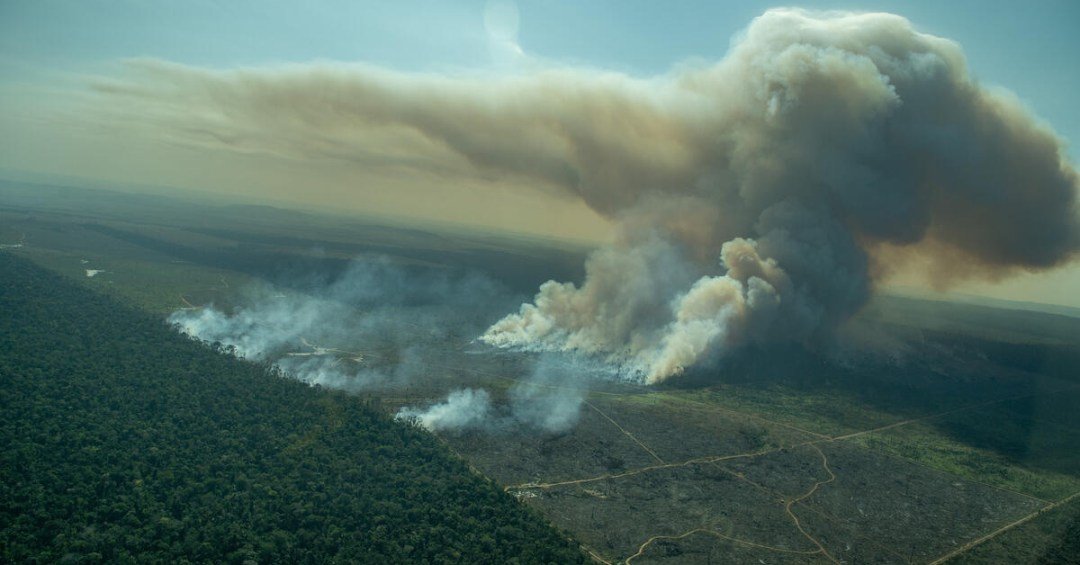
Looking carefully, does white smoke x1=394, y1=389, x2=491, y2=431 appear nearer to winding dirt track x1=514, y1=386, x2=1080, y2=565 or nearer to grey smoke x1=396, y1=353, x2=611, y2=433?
grey smoke x1=396, y1=353, x2=611, y2=433

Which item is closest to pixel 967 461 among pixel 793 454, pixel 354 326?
pixel 793 454

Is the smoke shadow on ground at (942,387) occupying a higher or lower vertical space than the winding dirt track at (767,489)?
higher

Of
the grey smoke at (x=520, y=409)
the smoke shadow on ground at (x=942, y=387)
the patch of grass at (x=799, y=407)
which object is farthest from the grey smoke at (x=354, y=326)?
the smoke shadow on ground at (x=942, y=387)

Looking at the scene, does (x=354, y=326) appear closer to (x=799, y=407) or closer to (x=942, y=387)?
(x=799, y=407)

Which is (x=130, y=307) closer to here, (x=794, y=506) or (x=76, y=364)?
(x=76, y=364)

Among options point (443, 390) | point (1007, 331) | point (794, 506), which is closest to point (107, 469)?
point (443, 390)

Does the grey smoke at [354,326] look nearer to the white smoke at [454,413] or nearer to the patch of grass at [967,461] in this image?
the white smoke at [454,413]

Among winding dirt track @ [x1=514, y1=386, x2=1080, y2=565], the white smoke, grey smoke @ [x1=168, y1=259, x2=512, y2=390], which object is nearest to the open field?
winding dirt track @ [x1=514, y1=386, x2=1080, y2=565]
